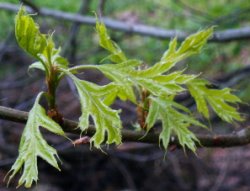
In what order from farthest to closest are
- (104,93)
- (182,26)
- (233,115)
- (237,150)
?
(237,150) < (182,26) < (233,115) < (104,93)

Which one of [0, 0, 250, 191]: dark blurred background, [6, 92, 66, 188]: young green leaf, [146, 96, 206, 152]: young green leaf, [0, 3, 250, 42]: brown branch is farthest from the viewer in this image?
[0, 0, 250, 191]: dark blurred background

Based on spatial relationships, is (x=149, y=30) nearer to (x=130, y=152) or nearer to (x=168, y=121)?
(x=130, y=152)

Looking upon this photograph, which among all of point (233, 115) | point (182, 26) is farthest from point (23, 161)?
point (182, 26)

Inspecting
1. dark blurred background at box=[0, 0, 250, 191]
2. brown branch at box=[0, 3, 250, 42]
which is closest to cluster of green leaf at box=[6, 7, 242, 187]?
brown branch at box=[0, 3, 250, 42]

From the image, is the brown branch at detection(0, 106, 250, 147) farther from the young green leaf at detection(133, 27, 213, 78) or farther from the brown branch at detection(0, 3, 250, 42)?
the brown branch at detection(0, 3, 250, 42)

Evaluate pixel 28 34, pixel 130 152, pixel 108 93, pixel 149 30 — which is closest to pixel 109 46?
pixel 108 93

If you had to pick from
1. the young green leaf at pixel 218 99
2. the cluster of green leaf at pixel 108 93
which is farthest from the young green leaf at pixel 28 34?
the young green leaf at pixel 218 99

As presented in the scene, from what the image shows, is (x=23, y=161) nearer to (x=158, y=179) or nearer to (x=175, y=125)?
(x=175, y=125)
